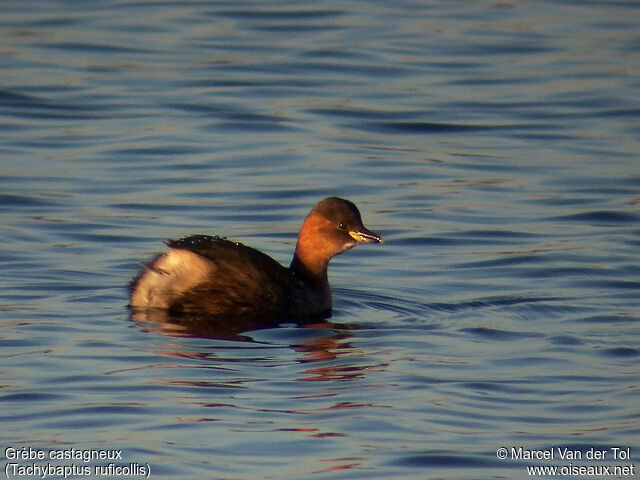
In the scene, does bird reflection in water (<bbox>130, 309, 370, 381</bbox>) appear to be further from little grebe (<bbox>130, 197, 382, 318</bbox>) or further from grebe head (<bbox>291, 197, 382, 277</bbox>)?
grebe head (<bbox>291, 197, 382, 277</bbox>)

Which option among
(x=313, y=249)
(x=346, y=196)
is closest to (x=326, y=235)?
(x=313, y=249)

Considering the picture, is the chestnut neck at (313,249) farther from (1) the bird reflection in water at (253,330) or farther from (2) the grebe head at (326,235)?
(1) the bird reflection in water at (253,330)

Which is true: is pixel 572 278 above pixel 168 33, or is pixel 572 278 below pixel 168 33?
below

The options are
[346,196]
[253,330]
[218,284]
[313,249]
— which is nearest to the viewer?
[253,330]

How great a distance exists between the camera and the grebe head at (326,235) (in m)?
9.48

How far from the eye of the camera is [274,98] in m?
15.3

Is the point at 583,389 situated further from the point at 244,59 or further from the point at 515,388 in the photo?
the point at 244,59

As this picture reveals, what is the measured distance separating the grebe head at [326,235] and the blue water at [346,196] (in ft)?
1.08

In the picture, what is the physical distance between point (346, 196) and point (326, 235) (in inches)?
105

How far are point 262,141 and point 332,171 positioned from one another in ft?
3.89

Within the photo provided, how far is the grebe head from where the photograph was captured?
373 inches

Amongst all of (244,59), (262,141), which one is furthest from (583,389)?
(244,59)

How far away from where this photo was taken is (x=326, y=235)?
9.50 metres

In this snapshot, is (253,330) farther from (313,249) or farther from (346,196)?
(346,196)
